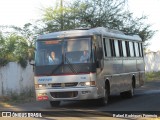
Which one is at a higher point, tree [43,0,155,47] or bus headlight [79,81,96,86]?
tree [43,0,155,47]

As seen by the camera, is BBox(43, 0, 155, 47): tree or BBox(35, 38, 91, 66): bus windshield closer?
BBox(35, 38, 91, 66): bus windshield

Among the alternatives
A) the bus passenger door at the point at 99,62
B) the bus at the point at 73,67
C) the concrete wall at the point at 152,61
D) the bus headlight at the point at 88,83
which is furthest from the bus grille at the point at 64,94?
the concrete wall at the point at 152,61

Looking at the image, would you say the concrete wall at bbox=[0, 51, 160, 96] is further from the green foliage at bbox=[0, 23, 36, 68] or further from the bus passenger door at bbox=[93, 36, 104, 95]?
the bus passenger door at bbox=[93, 36, 104, 95]

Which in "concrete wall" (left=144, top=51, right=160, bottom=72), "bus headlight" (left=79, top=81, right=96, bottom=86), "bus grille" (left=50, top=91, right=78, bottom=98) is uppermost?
"concrete wall" (left=144, top=51, right=160, bottom=72)

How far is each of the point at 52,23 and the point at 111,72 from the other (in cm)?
1741

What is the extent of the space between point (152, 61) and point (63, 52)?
Result: 33.2m

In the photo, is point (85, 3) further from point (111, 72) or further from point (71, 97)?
point (71, 97)

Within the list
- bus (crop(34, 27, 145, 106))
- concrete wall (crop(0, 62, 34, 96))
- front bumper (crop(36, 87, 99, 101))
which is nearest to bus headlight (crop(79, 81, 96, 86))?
bus (crop(34, 27, 145, 106))

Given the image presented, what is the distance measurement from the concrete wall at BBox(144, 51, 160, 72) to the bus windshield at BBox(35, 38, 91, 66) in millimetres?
32293

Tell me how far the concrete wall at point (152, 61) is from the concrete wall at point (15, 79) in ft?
80.4

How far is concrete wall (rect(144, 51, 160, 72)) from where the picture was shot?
50.7 metres

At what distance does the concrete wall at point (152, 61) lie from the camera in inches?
1994

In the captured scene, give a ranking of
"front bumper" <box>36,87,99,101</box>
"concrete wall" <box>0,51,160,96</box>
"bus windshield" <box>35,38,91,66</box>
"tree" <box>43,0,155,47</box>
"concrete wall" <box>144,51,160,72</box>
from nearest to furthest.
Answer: "front bumper" <box>36,87,99,101</box> → "bus windshield" <box>35,38,91,66</box> → "concrete wall" <box>0,51,160,96</box> → "tree" <box>43,0,155,47</box> → "concrete wall" <box>144,51,160,72</box>

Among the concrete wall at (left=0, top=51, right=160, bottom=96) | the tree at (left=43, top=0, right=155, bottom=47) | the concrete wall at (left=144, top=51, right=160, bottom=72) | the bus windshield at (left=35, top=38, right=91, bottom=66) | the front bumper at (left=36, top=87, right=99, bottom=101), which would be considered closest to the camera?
the front bumper at (left=36, top=87, right=99, bottom=101)
